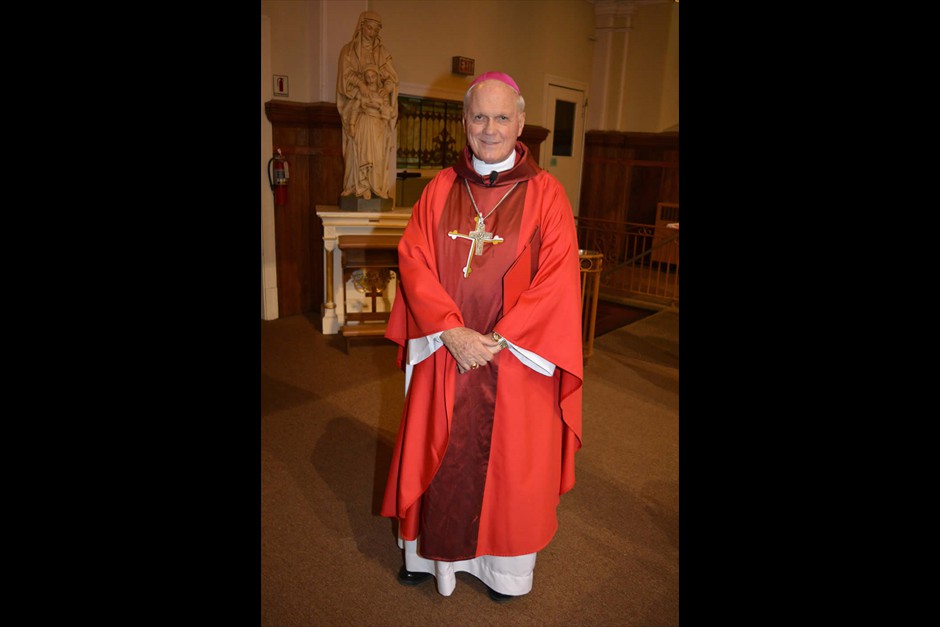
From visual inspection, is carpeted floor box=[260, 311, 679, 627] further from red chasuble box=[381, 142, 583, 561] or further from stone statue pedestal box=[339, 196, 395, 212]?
stone statue pedestal box=[339, 196, 395, 212]

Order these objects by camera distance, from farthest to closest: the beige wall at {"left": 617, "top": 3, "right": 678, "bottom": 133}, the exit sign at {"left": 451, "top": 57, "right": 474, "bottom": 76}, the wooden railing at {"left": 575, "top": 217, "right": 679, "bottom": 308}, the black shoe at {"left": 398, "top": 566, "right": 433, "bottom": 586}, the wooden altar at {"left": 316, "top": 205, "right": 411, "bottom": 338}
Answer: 1. the beige wall at {"left": 617, "top": 3, "right": 678, "bottom": 133}
2. the wooden railing at {"left": 575, "top": 217, "right": 679, "bottom": 308}
3. the exit sign at {"left": 451, "top": 57, "right": 474, "bottom": 76}
4. the wooden altar at {"left": 316, "top": 205, "right": 411, "bottom": 338}
5. the black shoe at {"left": 398, "top": 566, "right": 433, "bottom": 586}

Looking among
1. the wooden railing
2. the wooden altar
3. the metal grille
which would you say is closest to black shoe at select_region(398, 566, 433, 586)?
the wooden altar

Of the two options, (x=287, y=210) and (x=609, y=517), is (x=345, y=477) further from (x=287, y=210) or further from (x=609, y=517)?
(x=287, y=210)

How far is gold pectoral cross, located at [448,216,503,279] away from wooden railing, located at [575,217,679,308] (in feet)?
19.6

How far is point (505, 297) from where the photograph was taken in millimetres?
2338

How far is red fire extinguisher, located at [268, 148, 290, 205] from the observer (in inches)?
235

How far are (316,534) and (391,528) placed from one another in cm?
34

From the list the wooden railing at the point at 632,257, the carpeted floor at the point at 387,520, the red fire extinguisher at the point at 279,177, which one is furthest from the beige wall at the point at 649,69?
the red fire extinguisher at the point at 279,177

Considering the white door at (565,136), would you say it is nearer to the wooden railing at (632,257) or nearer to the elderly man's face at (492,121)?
the wooden railing at (632,257)

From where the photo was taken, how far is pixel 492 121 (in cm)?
225

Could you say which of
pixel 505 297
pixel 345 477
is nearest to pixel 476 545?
pixel 505 297

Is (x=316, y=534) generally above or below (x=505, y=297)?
below

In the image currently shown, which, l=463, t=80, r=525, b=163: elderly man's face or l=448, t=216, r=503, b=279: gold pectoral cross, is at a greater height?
l=463, t=80, r=525, b=163: elderly man's face

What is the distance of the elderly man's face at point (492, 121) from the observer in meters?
2.22
